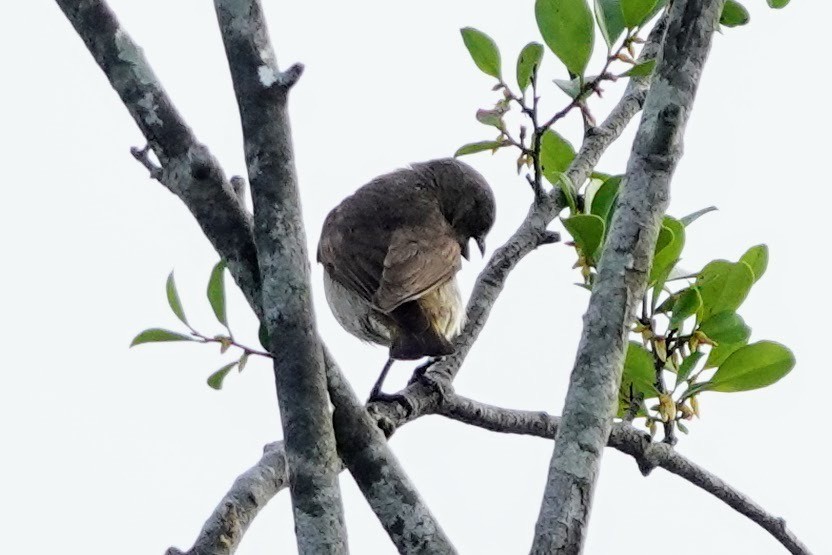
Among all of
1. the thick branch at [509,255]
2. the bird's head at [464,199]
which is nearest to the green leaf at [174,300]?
the thick branch at [509,255]

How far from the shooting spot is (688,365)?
153 inches

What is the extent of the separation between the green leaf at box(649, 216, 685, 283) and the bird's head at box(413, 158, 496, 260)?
10.4 ft

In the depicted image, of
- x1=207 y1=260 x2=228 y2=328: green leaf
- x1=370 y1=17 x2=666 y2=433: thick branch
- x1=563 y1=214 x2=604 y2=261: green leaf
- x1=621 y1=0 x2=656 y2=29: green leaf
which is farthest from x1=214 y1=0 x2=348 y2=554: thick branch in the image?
x1=370 y1=17 x2=666 y2=433: thick branch

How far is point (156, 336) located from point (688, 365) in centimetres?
158

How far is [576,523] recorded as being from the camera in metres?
2.40

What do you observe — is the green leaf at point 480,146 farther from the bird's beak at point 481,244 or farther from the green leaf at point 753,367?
the bird's beak at point 481,244

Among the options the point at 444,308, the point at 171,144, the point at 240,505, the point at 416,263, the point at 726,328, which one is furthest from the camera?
the point at 416,263

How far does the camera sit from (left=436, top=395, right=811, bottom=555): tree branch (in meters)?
3.63

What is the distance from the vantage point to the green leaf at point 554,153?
15.2 ft

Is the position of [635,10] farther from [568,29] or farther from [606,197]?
[606,197]

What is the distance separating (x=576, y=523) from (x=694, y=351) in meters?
1.61

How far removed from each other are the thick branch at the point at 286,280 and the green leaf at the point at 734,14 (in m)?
2.08

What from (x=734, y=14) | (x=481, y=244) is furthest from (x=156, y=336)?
(x=481, y=244)

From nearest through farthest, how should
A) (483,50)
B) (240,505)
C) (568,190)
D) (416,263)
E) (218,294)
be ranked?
(240,505), (218,294), (568,190), (483,50), (416,263)
